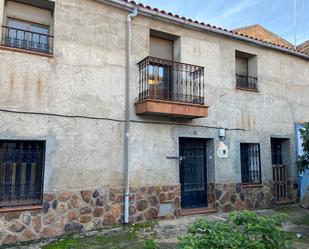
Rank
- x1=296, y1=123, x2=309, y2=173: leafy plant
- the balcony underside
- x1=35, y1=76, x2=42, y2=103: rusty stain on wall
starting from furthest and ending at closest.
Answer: x1=296, y1=123, x2=309, y2=173: leafy plant → the balcony underside → x1=35, y1=76, x2=42, y2=103: rusty stain on wall

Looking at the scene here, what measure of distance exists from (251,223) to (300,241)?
3125 millimetres

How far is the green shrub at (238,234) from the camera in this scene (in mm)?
3998

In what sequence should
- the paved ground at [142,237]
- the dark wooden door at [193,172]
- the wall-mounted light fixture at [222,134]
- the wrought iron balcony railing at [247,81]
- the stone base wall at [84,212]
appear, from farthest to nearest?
the wrought iron balcony railing at [247,81] → the wall-mounted light fixture at [222,134] → the dark wooden door at [193,172] → the stone base wall at [84,212] → the paved ground at [142,237]

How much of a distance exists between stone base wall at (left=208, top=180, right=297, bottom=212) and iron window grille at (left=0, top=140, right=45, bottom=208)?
551 cm

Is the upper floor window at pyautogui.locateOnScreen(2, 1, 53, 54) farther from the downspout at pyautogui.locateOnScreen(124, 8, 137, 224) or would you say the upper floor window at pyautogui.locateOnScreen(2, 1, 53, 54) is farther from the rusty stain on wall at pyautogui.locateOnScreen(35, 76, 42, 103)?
the downspout at pyautogui.locateOnScreen(124, 8, 137, 224)

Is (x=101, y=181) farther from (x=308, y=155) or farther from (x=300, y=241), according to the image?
(x=308, y=155)

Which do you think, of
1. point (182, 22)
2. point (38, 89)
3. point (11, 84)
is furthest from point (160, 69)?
point (11, 84)

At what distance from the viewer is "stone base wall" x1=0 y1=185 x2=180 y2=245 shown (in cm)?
640

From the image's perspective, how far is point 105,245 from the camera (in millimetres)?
6312

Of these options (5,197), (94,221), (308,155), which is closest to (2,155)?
(5,197)

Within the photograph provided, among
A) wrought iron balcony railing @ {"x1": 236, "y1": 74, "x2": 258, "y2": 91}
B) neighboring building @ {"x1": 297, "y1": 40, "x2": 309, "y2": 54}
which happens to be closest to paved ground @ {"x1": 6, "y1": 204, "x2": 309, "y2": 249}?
wrought iron balcony railing @ {"x1": 236, "y1": 74, "x2": 258, "y2": 91}

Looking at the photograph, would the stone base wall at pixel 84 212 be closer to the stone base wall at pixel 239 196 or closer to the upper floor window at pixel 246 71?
the stone base wall at pixel 239 196

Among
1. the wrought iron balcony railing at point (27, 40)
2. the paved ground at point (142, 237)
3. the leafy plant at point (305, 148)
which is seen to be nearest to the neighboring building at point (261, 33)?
the leafy plant at point (305, 148)

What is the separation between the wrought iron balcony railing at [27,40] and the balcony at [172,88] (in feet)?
8.52
